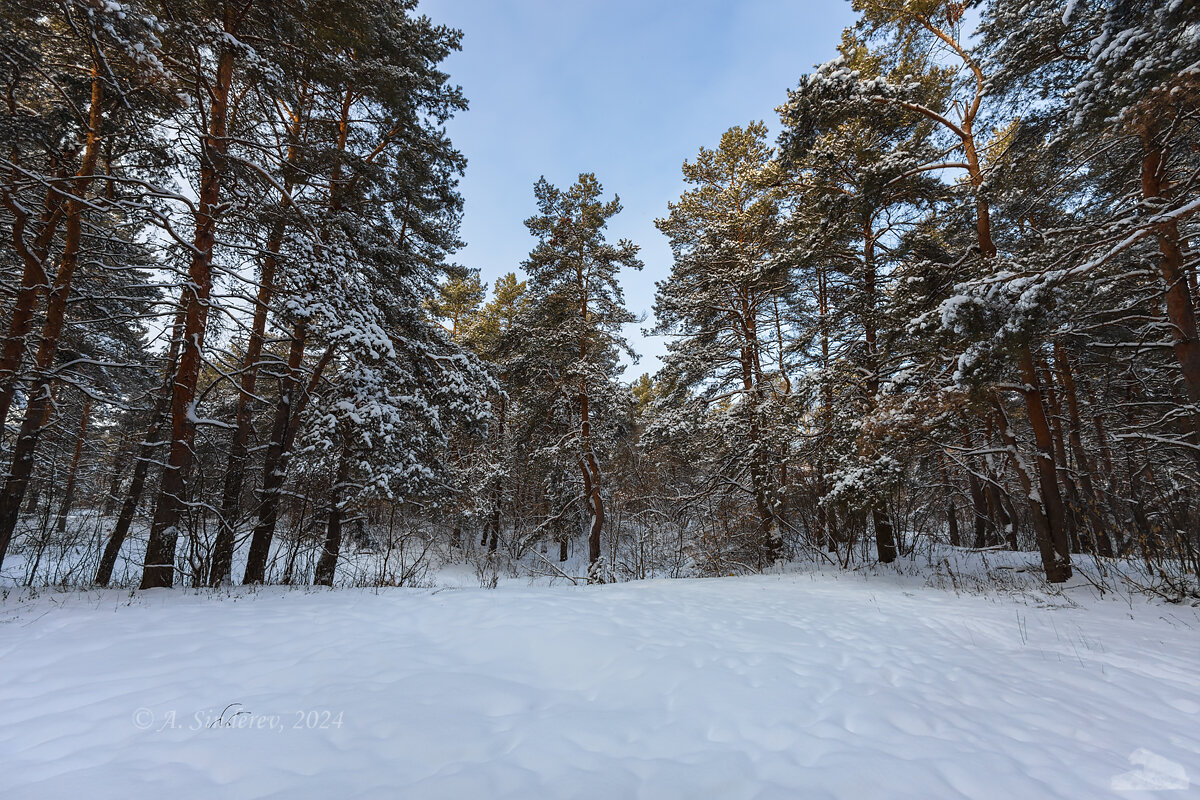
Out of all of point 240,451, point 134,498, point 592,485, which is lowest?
→ point 134,498

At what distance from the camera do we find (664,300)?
44.0 ft

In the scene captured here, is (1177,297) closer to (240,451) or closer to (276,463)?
(276,463)

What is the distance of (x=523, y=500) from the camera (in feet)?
64.4

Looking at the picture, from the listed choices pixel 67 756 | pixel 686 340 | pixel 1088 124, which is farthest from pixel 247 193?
pixel 1088 124

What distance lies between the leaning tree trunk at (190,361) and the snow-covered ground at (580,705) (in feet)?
4.16

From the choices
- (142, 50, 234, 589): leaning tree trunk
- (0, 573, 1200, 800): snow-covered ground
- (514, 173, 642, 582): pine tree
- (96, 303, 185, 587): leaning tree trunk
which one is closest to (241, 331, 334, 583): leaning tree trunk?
(142, 50, 234, 589): leaning tree trunk

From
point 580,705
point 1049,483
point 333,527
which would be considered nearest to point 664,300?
point 1049,483

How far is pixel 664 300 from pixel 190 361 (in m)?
11.2

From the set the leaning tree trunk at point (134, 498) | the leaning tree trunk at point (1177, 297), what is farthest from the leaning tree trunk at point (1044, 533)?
the leaning tree trunk at point (134, 498)

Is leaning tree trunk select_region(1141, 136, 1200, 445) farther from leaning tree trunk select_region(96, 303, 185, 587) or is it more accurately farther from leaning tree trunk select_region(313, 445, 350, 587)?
leaning tree trunk select_region(96, 303, 185, 587)

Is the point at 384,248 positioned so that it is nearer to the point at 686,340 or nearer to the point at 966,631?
the point at 686,340

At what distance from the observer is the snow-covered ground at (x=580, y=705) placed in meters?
2.12

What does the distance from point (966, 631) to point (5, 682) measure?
8461 mm

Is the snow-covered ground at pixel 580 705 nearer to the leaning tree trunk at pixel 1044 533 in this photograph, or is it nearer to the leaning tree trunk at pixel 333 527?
the leaning tree trunk at pixel 1044 533
